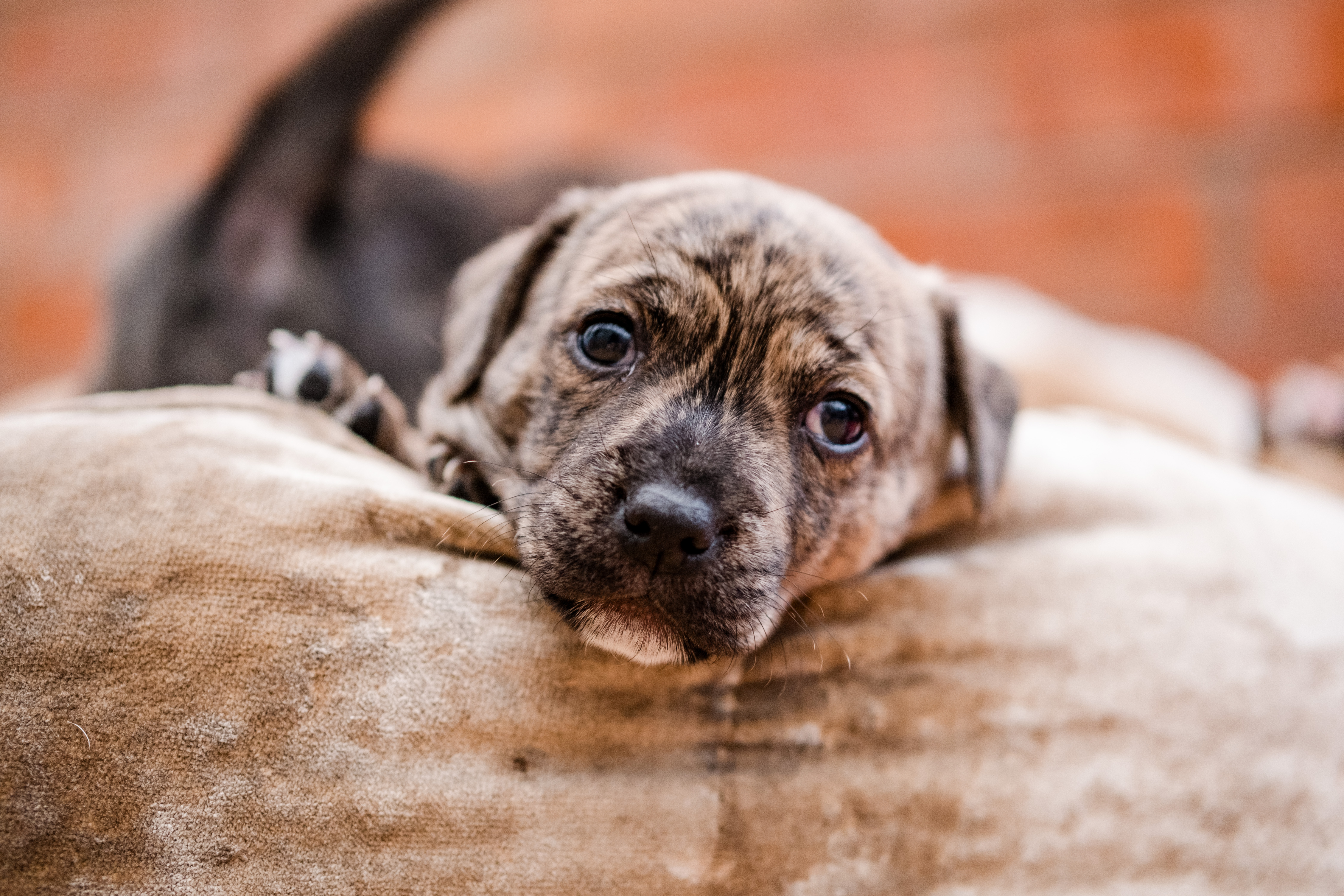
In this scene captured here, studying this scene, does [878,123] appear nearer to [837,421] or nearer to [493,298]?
[493,298]

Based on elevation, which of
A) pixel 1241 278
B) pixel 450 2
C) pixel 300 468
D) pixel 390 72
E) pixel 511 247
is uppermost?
pixel 450 2

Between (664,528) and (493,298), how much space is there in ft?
3.17

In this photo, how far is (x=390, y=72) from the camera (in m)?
3.39

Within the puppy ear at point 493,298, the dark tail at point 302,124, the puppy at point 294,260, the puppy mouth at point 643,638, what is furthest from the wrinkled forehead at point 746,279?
the dark tail at point 302,124

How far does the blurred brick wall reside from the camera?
5.09 meters

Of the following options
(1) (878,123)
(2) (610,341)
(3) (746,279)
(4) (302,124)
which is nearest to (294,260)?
(4) (302,124)

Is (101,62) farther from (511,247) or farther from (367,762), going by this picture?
(367,762)

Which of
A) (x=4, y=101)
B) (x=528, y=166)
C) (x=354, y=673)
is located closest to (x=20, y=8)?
(x=4, y=101)

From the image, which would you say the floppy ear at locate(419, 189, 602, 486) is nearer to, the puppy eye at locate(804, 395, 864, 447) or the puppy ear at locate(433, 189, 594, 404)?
the puppy ear at locate(433, 189, 594, 404)

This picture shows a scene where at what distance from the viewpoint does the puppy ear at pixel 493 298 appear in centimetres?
237

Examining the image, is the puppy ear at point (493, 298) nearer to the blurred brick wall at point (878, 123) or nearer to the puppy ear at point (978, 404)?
the puppy ear at point (978, 404)

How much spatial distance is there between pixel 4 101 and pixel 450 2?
5058 millimetres

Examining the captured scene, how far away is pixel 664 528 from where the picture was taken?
5.50 ft

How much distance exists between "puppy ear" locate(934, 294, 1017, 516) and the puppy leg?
124 centimetres
